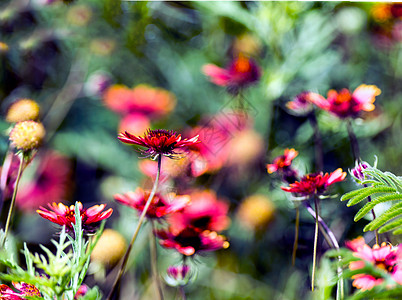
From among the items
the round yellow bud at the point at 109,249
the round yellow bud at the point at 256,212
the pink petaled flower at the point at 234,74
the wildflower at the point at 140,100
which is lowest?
the round yellow bud at the point at 256,212

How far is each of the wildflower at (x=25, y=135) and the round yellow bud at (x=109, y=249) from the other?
137 mm

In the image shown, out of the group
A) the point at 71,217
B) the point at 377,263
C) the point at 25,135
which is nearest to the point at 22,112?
the point at 25,135

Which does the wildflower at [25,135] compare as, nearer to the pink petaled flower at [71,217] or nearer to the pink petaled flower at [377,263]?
the pink petaled flower at [71,217]

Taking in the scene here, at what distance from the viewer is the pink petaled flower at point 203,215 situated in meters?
0.44

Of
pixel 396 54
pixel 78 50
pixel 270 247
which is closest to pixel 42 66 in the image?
pixel 78 50

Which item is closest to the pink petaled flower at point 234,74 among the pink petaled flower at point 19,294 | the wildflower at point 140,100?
the wildflower at point 140,100

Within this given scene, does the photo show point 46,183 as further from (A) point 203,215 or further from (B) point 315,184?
(B) point 315,184

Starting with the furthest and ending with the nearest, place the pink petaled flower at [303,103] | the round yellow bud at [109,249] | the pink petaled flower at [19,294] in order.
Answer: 1. the pink petaled flower at [303,103]
2. the round yellow bud at [109,249]
3. the pink petaled flower at [19,294]

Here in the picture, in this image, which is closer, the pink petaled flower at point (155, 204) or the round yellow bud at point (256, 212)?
the pink petaled flower at point (155, 204)

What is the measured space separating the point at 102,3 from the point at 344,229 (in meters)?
0.51

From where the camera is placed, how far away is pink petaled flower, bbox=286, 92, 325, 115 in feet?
1.81

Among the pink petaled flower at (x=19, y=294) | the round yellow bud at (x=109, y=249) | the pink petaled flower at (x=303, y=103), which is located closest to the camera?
the pink petaled flower at (x=19, y=294)

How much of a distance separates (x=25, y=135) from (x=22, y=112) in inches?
2.6

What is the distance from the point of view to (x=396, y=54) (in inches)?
26.9
